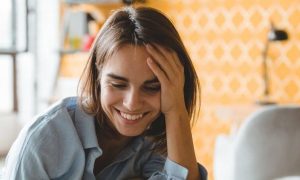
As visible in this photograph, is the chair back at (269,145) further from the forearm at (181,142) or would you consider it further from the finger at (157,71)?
the finger at (157,71)

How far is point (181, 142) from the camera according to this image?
1.08 metres

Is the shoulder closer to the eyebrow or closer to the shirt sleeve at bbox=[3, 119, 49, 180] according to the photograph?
the shirt sleeve at bbox=[3, 119, 49, 180]

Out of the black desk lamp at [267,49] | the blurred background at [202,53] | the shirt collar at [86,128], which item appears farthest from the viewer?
the blurred background at [202,53]

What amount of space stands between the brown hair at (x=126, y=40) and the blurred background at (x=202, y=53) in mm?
1475

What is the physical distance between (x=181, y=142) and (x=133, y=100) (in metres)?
0.17

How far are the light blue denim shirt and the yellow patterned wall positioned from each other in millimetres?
2033

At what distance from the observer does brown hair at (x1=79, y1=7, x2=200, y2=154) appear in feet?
3.25

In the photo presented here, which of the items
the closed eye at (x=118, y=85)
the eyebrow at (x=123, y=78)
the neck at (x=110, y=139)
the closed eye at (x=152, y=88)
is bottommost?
the neck at (x=110, y=139)

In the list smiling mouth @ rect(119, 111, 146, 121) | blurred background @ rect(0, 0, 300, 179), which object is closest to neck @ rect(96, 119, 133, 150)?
smiling mouth @ rect(119, 111, 146, 121)

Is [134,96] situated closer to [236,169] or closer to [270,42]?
[236,169]

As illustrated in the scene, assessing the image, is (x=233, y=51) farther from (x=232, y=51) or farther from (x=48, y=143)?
(x=48, y=143)

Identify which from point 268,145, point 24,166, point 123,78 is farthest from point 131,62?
Answer: point 268,145

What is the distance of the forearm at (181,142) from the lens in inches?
42.0

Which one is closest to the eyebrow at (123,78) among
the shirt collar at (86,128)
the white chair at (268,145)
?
the shirt collar at (86,128)
